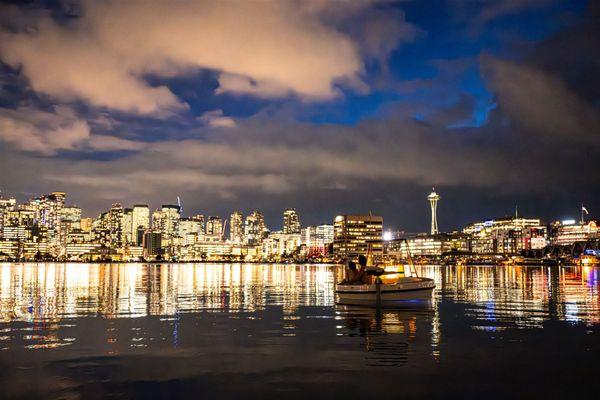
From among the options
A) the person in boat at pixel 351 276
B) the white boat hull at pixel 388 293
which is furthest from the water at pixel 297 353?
the person in boat at pixel 351 276

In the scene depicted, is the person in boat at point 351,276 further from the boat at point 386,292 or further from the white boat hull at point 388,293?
the white boat hull at point 388,293

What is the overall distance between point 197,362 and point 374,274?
32128 mm

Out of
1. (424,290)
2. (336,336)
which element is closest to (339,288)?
(424,290)

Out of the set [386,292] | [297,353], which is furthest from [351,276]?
[297,353]

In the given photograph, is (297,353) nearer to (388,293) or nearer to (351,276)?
(388,293)

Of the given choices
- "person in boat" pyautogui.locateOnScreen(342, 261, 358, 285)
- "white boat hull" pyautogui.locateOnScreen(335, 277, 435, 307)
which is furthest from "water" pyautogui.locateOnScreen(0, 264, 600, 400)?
"person in boat" pyautogui.locateOnScreen(342, 261, 358, 285)

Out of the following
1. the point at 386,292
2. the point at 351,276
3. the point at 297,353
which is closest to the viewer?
the point at 297,353

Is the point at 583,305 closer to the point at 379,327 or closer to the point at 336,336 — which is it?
the point at 379,327

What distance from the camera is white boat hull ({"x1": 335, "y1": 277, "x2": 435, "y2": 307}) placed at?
4928 cm

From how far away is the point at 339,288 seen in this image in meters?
51.7

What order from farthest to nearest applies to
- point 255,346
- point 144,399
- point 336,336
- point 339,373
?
point 336,336, point 255,346, point 339,373, point 144,399

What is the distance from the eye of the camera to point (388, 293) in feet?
163

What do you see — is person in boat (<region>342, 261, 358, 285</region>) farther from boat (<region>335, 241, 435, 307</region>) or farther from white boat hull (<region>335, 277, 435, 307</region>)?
white boat hull (<region>335, 277, 435, 307</region>)

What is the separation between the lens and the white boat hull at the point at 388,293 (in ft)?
162
